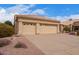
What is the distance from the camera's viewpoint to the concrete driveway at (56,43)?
30.2 ft

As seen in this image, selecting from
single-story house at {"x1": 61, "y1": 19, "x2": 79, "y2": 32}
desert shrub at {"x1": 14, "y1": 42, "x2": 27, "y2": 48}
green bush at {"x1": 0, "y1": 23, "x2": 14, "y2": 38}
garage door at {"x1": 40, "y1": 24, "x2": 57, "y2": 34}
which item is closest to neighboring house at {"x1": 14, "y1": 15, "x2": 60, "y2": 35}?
garage door at {"x1": 40, "y1": 24, "x2": 57, "y2": 34}

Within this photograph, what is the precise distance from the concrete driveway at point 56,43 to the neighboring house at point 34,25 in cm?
39

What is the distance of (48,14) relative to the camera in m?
9.72

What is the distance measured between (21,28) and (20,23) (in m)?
0.33

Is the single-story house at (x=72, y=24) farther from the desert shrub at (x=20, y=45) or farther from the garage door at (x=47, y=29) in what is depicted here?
the desert shrub at (x=20, y=45)

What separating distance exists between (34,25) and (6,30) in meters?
1.72

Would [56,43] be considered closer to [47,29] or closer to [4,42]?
[47,29]

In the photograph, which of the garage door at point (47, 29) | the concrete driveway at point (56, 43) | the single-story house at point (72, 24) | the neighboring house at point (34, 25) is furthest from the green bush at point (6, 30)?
the single-story house at point (72, 24)

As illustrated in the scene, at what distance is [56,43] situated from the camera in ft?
32.5

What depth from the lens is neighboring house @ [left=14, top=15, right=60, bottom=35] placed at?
9812 mm

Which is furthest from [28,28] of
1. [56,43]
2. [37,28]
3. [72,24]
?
[72,24]

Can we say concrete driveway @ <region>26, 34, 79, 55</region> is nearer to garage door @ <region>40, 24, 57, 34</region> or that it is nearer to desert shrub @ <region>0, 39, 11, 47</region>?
garage door @ <region>40, 24, 57, 34</region>

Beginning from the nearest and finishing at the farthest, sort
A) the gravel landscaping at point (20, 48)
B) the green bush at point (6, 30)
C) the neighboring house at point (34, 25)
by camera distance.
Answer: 1. the gravel landscaping at point (20, 48)
2. the green bush at point (6, 30)
3. the neighboring house at point (34, 25)

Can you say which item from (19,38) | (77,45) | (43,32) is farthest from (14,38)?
(77,45)
